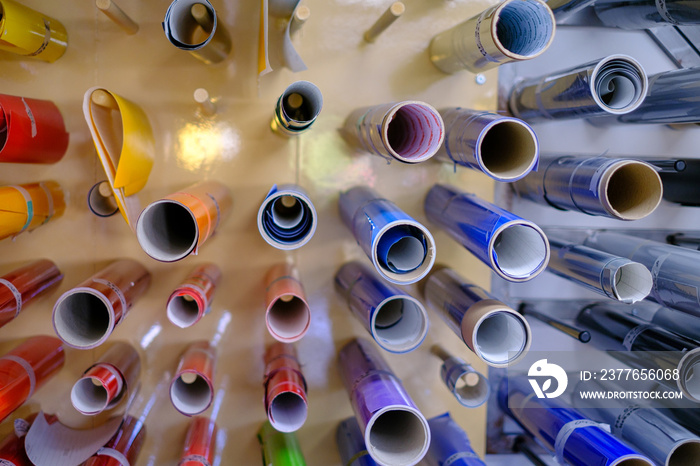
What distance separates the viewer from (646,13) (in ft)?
3.69

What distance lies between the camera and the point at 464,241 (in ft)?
3.47

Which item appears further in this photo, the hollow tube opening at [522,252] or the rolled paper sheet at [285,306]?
the rolled paper sheet at [285,306]

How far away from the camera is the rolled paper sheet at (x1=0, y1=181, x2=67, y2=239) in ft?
3.47

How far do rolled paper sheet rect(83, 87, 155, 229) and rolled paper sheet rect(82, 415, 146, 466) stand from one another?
0.58 metres

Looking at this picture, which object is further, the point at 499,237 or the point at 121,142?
the point at 121,142

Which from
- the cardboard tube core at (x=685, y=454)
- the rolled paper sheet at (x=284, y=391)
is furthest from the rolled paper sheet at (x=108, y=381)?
the cardboard tube core at (x=685, y=454)

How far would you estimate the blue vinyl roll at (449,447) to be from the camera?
1139mm

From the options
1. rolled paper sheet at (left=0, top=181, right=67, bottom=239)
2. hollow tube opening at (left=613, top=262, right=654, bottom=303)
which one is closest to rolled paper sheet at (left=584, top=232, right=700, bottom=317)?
hollow tube opening at (left=613, top=262, right=654, bottom=303)

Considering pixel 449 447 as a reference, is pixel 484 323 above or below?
above

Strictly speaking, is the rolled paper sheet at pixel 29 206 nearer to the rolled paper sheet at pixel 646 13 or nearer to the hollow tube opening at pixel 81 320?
the hollow tube opening at pixel 81 320

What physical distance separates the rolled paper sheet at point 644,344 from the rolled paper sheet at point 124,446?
54.1 inches

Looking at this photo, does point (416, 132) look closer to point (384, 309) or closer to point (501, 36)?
point (501, 36)

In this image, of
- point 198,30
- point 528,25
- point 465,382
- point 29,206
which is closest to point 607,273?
point 465,382

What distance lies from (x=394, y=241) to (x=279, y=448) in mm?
704
